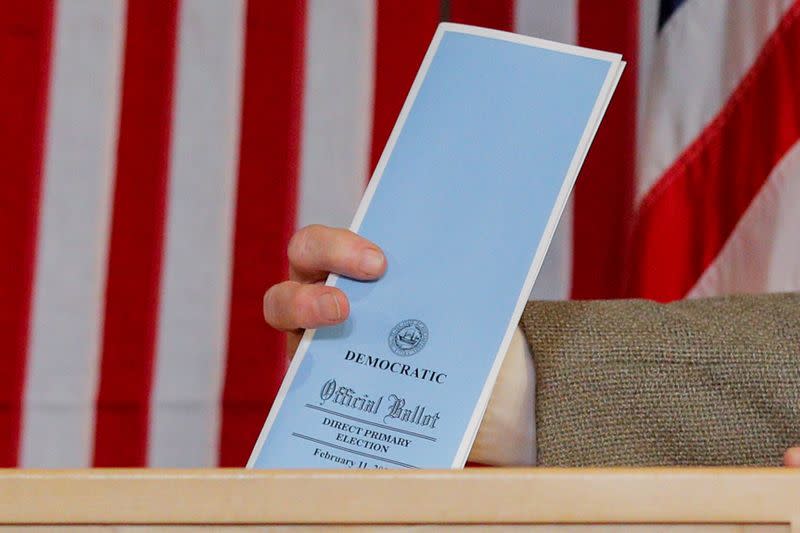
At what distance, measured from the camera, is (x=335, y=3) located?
1.56 meters

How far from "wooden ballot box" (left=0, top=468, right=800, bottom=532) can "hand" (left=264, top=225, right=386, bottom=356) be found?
0.25m

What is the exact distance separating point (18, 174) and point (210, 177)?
292mm

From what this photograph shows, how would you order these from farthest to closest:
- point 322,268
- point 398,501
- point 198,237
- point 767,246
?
point 198,237
point 767,246
point 322,268
point 398,501

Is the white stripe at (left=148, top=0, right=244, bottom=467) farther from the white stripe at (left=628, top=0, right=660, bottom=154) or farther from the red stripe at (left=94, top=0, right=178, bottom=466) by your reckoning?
the white stripe at (left=628, top=0, right=660, bottom=154)

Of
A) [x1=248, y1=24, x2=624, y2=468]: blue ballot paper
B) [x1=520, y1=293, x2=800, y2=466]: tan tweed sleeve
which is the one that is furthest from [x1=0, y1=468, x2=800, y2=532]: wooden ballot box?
[x1=520, y1=293, x2=800, y2=466]: tan tweed sleeve

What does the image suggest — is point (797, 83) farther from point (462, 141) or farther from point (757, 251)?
point (462, 141)

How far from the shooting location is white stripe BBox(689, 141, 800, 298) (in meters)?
1.38

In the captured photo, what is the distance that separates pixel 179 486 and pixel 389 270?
0.28 m

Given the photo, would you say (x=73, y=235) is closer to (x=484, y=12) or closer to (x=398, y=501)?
(x=484, y=12)

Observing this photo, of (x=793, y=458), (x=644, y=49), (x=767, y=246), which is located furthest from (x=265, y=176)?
(x=793, y=458)

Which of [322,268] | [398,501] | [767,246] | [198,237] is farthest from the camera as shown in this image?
[198,237]

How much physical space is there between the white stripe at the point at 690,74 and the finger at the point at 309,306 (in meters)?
0.88

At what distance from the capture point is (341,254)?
2.07 ft

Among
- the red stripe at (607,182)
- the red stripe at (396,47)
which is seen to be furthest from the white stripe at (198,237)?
the red stripe at (607,182)
